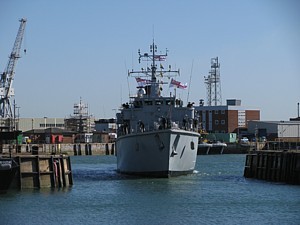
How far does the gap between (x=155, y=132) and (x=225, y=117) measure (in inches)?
3813

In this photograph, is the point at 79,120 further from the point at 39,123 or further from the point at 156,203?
the point at 156,203

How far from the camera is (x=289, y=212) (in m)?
36.4

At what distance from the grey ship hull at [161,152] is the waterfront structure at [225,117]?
88118 mm

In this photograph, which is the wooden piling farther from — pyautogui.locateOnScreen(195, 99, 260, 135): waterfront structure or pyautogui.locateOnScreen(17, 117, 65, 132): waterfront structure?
pyautogui.locateOnScreen(17, 117, 65, 132): waterfront structure

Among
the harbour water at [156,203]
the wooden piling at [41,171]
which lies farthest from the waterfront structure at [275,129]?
the wooden piling at [41,171]

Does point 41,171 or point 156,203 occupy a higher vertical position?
point 41,171

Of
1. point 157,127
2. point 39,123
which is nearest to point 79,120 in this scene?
point 39,123

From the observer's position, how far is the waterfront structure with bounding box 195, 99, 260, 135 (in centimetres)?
14600

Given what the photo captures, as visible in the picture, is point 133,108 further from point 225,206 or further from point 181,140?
point 225,206

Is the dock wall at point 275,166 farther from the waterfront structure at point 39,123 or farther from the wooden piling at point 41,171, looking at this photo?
the waterfront structure at point 39,123

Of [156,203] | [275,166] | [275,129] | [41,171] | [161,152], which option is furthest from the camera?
[275,129]

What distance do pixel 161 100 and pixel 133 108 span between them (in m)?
2.45

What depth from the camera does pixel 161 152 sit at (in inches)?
2045

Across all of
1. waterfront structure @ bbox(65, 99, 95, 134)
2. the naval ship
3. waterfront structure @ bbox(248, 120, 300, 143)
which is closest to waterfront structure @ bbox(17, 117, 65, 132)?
waterfront structure @ bbox(65, 99, 95, 134)
